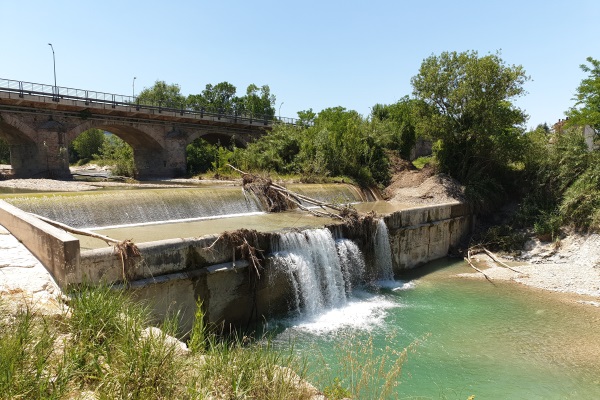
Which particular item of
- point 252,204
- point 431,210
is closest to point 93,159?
point 252,204

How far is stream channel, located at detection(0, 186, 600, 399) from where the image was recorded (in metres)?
6.55

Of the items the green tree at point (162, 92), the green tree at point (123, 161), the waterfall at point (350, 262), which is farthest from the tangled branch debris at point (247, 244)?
the green tree at point (162, 92)

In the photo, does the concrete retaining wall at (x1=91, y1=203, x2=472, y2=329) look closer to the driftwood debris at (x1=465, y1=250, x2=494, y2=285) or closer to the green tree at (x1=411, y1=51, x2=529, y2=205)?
the driftwood debris at (x1=465, y1=250, x2=494, y2=285)

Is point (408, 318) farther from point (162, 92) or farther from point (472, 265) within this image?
point (162, 92)

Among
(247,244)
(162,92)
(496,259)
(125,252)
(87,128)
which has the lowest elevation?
(496,259)

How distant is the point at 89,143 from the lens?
46.8 meters

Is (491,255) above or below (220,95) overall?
below

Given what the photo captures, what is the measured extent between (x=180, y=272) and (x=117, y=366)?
390 cm

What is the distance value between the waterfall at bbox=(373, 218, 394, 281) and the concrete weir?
2048 mm

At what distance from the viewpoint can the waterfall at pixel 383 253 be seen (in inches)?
486

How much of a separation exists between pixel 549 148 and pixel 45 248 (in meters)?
18.3

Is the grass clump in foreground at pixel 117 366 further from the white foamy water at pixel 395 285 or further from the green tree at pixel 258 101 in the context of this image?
the green tree at pixel 258 101

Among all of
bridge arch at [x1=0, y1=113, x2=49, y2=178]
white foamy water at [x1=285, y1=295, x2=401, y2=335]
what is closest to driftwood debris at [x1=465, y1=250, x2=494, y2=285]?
white foamy water at [x1=285, y1=295, x2=401, y2=335]

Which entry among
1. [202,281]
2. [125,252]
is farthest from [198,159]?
[125,252]
